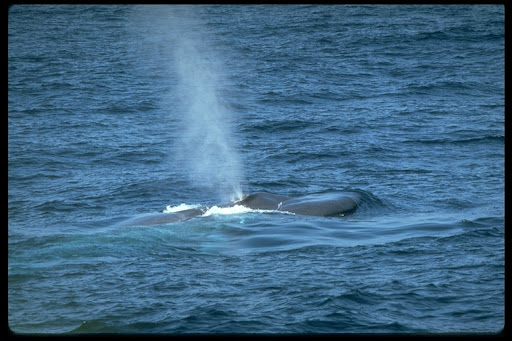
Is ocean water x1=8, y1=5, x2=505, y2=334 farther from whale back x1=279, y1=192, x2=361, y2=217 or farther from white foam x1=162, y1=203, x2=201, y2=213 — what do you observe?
whale back x1=279, y1=192, x2=361, y2=217

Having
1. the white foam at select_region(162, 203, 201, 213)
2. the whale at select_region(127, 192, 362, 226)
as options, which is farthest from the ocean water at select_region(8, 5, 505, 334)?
the whale at select_region(127, 192, 362, 226)

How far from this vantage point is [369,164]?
2903 centimetres

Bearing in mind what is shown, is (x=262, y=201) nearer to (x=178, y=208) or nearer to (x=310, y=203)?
(x=310, y=203)

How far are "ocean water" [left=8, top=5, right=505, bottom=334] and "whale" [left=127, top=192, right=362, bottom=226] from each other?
0.51 meters

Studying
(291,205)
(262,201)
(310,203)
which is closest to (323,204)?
(310,203)

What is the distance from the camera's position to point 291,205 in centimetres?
2191

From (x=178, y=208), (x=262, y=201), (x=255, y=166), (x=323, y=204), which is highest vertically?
(x=262, y=201)

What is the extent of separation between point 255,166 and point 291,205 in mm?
7504

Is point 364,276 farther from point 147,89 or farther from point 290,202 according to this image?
point 147,89

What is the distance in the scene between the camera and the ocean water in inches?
584

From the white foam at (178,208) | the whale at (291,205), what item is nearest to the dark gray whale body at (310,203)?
the whale at (291,205)

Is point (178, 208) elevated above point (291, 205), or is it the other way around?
point (291, 205)

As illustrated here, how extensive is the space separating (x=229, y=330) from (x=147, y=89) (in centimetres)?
2929

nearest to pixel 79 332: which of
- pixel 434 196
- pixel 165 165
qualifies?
pixel 434 196
